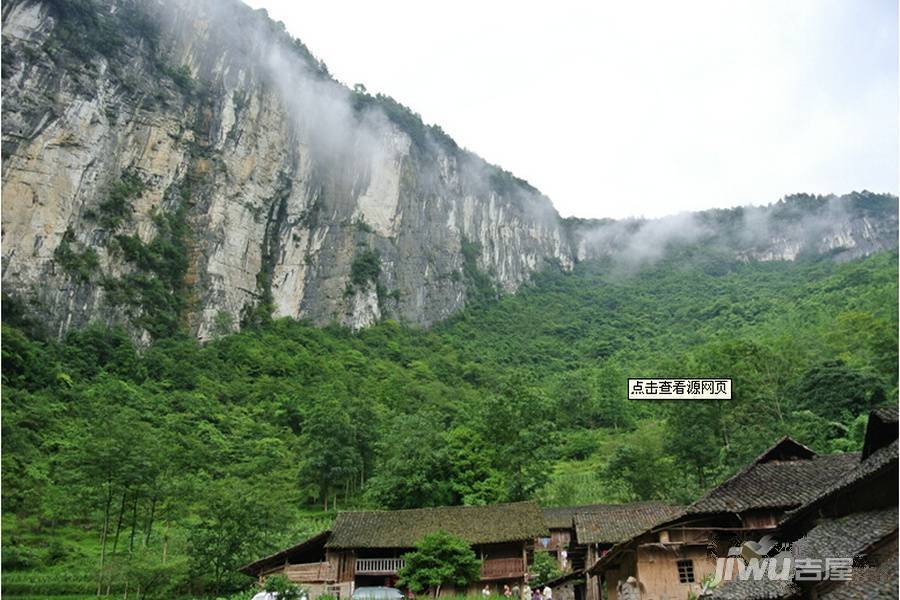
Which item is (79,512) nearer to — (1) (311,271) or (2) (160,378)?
(2) (160,378)

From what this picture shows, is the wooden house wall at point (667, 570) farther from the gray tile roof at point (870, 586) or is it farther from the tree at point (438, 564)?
the gray tile roof at point (870, 586)

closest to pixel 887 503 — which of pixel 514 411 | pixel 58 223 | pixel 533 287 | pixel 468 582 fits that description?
pixel 468 582

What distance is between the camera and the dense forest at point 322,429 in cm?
2809

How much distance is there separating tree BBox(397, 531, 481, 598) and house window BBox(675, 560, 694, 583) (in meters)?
7.84

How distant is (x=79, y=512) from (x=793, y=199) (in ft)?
496

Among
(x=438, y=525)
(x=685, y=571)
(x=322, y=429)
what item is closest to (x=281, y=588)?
(x=438, y=525)

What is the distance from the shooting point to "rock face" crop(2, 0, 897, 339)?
6000cm

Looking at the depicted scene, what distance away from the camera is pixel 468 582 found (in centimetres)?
2439

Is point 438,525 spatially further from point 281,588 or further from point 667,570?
point 667,570

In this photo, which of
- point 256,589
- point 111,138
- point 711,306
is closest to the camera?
point 256,589

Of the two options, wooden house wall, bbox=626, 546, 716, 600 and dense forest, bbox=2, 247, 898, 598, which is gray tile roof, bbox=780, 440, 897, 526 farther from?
dense forest, bbox=2, 247, 898, 598

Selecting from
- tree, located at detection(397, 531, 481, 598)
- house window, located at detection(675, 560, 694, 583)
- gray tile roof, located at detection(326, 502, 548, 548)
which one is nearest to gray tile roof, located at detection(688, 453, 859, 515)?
house window, located at detection(675, 560, 694, 583)

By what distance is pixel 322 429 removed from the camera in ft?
144

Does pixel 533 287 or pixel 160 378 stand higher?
pixel 533 287
